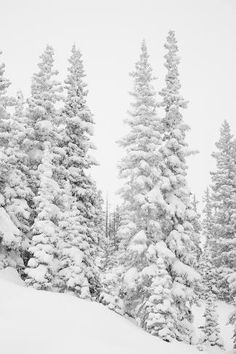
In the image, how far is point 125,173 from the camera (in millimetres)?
26000

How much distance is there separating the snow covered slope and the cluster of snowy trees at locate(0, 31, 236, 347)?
4.38 m

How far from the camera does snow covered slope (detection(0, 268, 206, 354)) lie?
11.3 meters

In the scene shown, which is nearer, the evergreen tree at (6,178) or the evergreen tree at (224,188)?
the evergreen tree at (6,178)

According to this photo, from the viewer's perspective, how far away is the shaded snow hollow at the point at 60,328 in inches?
446

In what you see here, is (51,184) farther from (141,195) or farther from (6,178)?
(141,195)

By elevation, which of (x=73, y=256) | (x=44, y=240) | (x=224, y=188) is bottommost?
(x=73, y=256)

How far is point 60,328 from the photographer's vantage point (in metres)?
13.1

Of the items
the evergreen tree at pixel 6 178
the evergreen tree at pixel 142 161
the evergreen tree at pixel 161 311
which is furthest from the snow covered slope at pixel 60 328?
the evergreen tree at pixel 142 161

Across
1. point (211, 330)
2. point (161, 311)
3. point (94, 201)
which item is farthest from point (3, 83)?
point (211, 330)

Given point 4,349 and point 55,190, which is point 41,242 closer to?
point 55,190

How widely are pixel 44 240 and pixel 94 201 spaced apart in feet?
20.7

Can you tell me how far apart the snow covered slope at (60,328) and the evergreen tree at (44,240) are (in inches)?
145

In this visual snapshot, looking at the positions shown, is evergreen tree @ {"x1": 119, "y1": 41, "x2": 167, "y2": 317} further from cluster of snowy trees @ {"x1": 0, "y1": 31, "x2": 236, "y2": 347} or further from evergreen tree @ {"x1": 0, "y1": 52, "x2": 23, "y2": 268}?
evergreen tree @ {"x1": 0, "y1": 52, "x2": 23, "y2": 268}

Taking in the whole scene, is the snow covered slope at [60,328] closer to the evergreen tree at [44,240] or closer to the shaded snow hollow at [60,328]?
the shaded snow hollow at [60,328]
